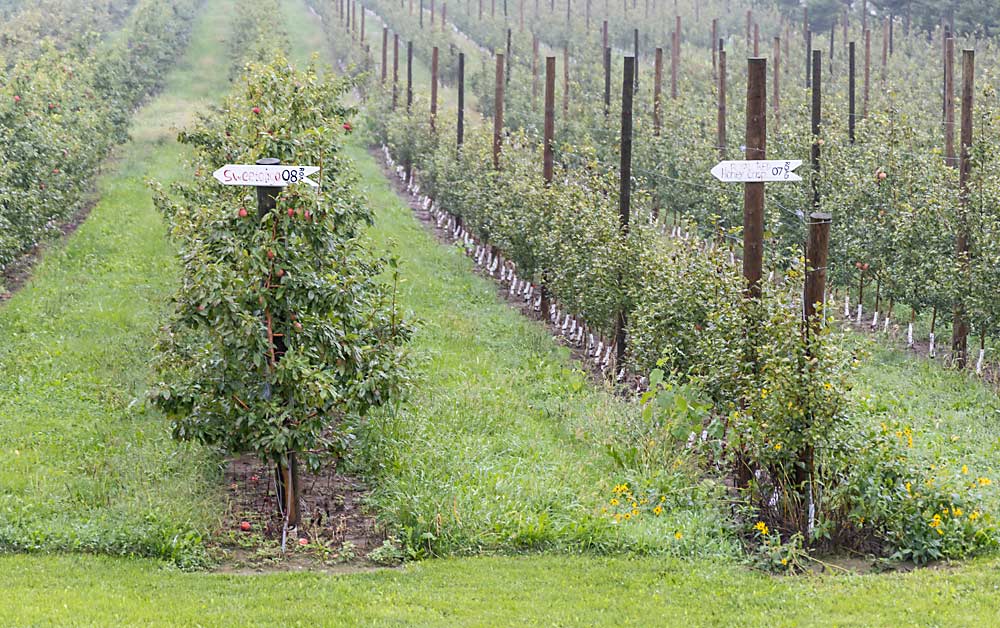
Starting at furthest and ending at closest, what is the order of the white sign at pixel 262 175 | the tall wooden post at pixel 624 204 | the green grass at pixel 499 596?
the tall wooden post at pixel 624 204, the white sign at pixel 262 175, the green grass at pixel 499 596

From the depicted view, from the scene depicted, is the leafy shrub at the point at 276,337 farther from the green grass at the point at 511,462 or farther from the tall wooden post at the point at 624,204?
the tall wooden post at the point at 624,204

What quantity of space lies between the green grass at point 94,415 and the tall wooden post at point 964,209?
11.0 metres

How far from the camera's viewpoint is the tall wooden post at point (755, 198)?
1024 centimetres

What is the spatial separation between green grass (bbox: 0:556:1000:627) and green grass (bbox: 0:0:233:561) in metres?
0.50

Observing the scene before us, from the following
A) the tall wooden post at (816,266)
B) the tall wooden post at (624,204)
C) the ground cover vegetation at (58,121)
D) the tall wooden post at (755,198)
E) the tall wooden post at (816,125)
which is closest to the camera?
the tall wooden post at (816,266)

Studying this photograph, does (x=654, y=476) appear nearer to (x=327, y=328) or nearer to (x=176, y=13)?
(x=327, y=328)

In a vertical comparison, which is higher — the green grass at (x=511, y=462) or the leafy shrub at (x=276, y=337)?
the leafy shrub at (x=276, y=337)

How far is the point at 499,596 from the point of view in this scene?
7.82m

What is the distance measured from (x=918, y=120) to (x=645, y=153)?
6.86 meters

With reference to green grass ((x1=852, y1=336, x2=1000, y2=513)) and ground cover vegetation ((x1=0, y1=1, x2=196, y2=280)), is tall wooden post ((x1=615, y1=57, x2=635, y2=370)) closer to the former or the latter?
green grass ((x1=852, y1=336, x2=1000, y2=513))

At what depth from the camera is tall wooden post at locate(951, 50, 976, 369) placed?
16234mm

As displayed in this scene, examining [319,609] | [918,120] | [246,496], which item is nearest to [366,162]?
[918,120]

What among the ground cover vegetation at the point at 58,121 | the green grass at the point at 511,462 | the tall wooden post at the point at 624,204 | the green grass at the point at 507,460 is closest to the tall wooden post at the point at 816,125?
the tall wooden post at the point at 624,204

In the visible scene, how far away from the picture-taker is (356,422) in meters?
9.86
